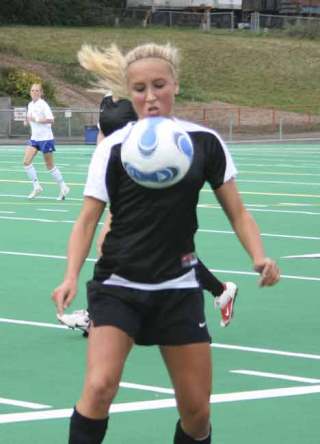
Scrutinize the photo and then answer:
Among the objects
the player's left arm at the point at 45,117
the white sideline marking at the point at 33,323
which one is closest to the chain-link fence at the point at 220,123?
the player's left arm at the point at 45,117

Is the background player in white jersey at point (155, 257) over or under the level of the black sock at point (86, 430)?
over

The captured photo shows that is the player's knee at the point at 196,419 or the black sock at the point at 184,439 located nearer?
the player's knee at the point at 196,419

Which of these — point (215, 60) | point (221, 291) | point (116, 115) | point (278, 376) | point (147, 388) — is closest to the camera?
point (147, 388)

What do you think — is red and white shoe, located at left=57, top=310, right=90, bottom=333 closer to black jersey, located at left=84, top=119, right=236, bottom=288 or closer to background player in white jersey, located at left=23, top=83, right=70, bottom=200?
black jersey, located at left=84, top=119, right=236, bottom=288

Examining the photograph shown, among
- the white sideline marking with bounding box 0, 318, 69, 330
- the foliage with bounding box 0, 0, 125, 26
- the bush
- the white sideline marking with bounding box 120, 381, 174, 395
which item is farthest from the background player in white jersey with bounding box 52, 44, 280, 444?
the foliage with bounding box 0, 0, 125, 26

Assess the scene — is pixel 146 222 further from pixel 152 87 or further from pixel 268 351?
pixel 268 351

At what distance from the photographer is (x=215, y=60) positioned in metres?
81.8

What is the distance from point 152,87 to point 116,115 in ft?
12.7

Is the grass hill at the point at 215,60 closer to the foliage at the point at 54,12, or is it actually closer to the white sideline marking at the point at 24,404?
the foliage at the point at 54,12

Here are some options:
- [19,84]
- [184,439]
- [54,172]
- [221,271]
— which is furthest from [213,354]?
[19,84]

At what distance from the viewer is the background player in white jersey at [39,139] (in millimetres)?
24625

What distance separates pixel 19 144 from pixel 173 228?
44.2 meters

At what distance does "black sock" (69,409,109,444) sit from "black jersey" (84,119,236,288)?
63 centimetres

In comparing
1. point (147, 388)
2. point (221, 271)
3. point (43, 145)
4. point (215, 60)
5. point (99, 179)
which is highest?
point (99, 179)
